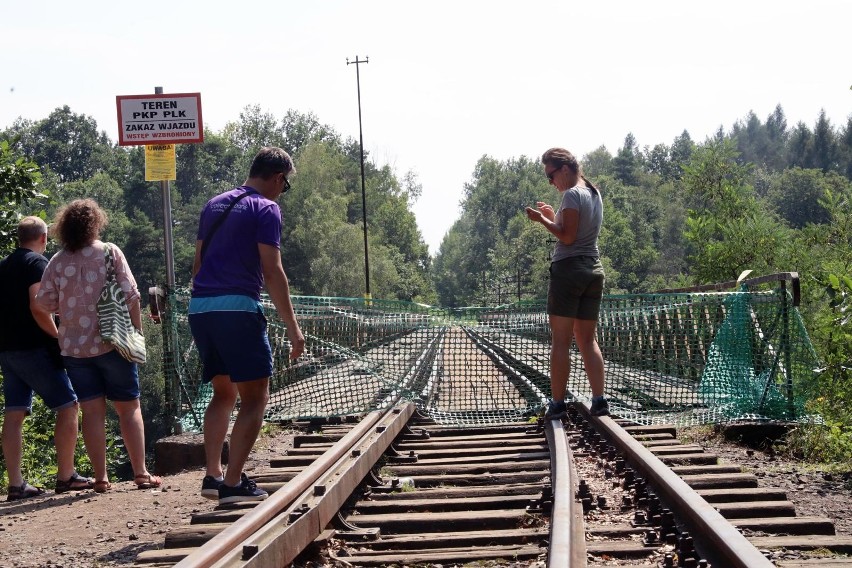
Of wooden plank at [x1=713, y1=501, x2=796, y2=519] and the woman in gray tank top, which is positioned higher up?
the woman in gray tank top

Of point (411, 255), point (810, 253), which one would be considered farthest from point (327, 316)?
point (411, 255)

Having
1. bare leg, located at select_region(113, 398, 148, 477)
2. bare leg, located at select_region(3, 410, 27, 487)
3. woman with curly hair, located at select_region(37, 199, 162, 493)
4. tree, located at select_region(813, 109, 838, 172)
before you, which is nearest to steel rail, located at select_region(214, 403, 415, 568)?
bare leg, located at select_region(113, 398, 148, 477)

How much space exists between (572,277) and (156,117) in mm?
3755

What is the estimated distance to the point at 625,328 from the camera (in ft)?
34.5

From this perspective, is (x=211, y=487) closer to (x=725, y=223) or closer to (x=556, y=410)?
(x=556, y=410)

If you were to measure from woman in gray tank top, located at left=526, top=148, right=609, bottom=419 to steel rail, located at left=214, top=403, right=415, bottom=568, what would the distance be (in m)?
1.68

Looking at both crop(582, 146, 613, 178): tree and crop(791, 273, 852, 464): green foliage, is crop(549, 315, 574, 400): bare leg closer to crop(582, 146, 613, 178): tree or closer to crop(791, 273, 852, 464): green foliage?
crop(791, 273, 852, 464): green foliage

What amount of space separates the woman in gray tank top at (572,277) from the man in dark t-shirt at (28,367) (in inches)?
126

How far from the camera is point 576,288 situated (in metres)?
7.31

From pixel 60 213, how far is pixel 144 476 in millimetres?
1755

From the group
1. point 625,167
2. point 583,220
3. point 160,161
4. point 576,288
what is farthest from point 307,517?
point 625,167

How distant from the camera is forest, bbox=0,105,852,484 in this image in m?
11.5

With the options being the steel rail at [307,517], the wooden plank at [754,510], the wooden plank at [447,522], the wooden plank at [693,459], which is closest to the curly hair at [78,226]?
the steel rail at [307,517]

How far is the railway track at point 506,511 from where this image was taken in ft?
12.7
